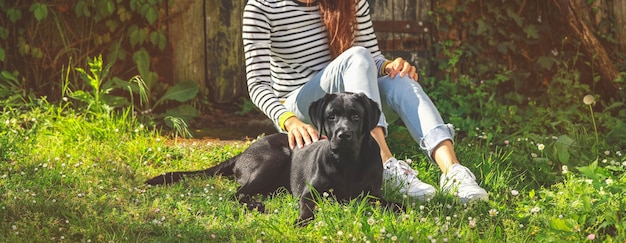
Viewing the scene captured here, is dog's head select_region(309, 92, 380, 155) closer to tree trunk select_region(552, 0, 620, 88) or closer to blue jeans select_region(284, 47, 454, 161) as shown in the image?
blue jeans select_region(284, 47, 454, 161)

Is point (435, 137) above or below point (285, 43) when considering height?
below

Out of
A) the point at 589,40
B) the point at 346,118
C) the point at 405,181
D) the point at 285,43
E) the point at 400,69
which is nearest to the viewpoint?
the point at 346,118

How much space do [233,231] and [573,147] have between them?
2.51 m

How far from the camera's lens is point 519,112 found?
6.50 metres

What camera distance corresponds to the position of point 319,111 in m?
3.69

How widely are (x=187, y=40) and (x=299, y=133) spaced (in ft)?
9.25

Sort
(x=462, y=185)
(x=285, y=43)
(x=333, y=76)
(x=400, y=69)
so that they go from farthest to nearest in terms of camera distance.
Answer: (x=285, y=43) → (x=400, y=69) → (x=333, y=76) → (x=462, y=185)

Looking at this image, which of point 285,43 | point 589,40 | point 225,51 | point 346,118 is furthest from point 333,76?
point 589,40

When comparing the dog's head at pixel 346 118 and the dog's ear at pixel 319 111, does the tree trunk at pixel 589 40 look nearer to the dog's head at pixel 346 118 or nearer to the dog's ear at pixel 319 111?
the dog's head at pixel 346 118

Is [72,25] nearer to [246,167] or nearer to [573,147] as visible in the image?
[246,167]

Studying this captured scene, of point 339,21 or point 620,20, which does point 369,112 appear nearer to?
point 339,21

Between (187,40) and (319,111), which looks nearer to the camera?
(319,111)

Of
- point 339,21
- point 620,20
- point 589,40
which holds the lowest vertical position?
point 589,40

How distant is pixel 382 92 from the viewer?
175 inches
